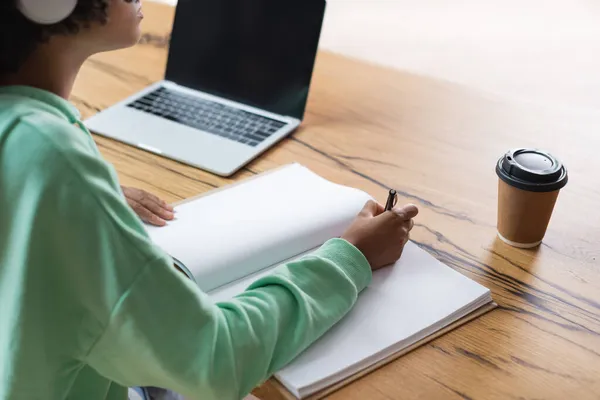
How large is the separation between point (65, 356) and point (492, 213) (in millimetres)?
580

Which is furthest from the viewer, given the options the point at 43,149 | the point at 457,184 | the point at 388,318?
the point at 457,184

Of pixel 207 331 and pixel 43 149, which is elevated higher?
pixel 43 149

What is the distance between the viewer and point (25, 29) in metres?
0.58

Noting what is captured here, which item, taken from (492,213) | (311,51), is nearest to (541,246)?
(492,213)

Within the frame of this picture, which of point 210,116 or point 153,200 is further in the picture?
point 210,116

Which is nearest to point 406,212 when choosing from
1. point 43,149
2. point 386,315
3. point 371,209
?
point 371,209

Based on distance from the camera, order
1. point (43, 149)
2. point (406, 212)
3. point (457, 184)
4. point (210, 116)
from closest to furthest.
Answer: point (43, 149) < point (406, 212) < point (457, 184) < point (210, 116)

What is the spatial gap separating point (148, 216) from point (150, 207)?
0.06 feet

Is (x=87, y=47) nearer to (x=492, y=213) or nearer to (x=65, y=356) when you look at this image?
(x=65, y=356)

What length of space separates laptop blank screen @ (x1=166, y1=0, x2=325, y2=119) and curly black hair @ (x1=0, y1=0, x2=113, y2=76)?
1.72 ft

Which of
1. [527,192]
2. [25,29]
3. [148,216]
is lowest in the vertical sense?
[148,216]

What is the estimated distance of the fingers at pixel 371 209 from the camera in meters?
0.83

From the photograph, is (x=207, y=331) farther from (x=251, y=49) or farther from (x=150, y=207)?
(x=251, y=49)

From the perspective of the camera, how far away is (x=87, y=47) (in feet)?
2.09
